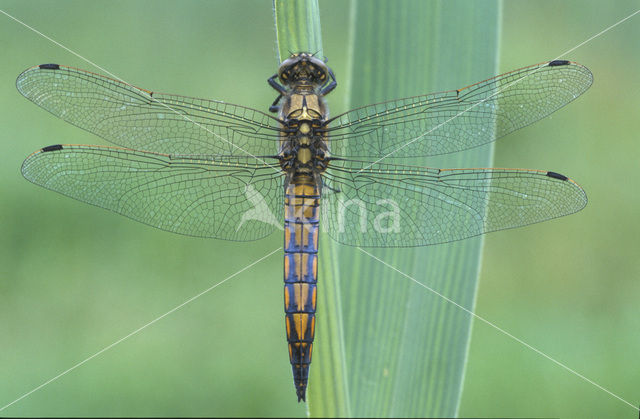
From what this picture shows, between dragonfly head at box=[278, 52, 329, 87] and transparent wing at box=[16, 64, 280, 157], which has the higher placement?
dragonfly head at box=[278, 52, 329, 87]

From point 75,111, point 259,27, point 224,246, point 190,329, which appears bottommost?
point 190,329

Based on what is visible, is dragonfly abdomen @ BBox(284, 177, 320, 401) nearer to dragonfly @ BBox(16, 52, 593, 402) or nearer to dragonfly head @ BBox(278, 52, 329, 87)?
dragonfly @ BBox(16, 52, 593, 402)

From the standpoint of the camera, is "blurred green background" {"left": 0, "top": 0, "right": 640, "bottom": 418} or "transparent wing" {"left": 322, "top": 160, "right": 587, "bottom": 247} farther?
"blurred green background" {"left": 0, "top": 0, "right": 640, "bottom": 418}

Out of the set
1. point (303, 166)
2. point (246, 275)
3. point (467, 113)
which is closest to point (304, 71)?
point (303, 166)

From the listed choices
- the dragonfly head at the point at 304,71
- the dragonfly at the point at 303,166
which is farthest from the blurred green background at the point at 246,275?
the dragonfly at the point at 303,166

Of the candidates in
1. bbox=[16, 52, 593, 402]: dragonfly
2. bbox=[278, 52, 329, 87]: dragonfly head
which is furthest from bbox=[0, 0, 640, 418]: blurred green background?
bbox=[16, 52, 593, 402]: dragonfly

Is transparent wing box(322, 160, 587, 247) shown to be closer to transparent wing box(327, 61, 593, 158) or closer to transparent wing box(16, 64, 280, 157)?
transparent wing box(327, 61, 593, 158)

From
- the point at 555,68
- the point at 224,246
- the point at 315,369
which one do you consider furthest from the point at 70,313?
the point at 555,68

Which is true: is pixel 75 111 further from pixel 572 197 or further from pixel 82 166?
pixel 572 197

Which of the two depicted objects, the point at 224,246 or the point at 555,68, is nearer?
the point at 555,68
